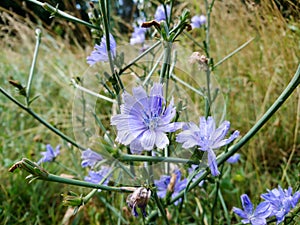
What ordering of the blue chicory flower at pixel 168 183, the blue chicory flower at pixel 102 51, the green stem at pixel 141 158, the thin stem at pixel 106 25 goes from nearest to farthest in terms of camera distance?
1. the green stem at pixel 141 158
2. the thin stem at pixel 106 25
3. the blue chicory flower at pixel 102 51
4. the blue chicory flower at pixel 168 183

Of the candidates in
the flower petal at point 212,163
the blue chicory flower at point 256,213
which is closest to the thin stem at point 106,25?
the flower petal at point 212,163

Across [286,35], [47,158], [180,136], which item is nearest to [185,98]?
[180,136]

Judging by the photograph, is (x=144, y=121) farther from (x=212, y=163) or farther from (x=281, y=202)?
(x=281, y=202)

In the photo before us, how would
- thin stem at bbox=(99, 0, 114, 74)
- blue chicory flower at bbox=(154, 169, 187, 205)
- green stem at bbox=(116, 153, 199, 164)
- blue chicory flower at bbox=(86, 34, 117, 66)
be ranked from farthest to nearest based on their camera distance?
blue chicory flower at bbox=(154, 169, 187, 205), blue chicory flower at bbox=(86, 34, 117, 66), thin stem at bbox=(99, 0, 114, 74), green stem at bbox=(116, 153, 199, 164)

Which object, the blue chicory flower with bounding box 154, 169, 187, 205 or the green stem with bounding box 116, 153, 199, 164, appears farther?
the blue chicory flower with bounding box 154, 169, 187, 205

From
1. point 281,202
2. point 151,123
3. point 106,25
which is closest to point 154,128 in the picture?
point 151,123

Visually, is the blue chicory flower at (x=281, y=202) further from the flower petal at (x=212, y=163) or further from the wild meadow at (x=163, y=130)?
the flower petal at (x=212, y=163)

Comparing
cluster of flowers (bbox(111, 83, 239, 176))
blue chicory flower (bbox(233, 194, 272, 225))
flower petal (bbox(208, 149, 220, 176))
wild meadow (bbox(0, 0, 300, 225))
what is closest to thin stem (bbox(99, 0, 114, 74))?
wild meadow (bbox(0, 0, 300, 225))

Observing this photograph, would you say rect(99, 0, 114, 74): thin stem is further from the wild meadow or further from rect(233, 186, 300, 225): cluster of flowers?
rect(233, 186, 300, 225): cluster of flowers
